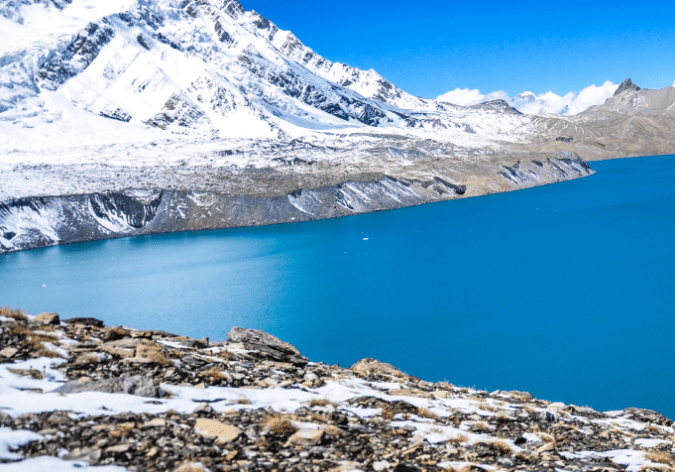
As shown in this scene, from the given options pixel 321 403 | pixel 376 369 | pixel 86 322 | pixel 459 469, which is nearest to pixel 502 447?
pixel 459 469

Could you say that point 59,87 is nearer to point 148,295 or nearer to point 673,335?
point 148,295

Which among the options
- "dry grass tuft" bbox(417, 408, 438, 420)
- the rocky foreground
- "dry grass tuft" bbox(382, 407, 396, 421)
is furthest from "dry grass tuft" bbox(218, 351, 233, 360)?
"dry grass tuft" bbox(417, 408, 438, 420)

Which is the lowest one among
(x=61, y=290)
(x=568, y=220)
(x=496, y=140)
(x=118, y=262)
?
(x=61, y=290)

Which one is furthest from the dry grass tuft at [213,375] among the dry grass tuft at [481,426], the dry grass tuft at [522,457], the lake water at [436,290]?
the lake water at [436,290]

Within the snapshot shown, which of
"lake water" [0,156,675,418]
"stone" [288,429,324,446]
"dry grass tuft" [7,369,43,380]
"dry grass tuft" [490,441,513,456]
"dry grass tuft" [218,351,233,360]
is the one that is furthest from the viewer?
"lake water" [0,156,675,418]

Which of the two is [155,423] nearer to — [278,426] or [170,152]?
[278,426]

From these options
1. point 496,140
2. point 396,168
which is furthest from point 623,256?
point 496,140

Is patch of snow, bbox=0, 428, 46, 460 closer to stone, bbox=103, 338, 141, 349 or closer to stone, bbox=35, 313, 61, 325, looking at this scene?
stone, bbox=103, 338, 141, 349
